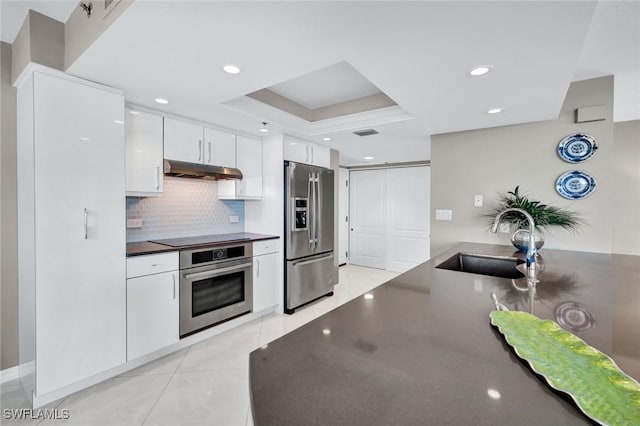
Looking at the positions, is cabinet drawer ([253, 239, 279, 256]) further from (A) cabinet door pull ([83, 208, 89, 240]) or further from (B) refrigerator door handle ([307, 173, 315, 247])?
(A) cabinet door pull ([83, 208, 89, 240])

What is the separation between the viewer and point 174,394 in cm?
196

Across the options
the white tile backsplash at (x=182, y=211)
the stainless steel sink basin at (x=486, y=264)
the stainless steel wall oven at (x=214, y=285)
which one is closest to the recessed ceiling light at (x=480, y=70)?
the stainless steel sink basin at (x=486, y=264)

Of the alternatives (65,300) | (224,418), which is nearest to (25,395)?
(65,300)

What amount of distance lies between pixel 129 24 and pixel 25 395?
250 cm

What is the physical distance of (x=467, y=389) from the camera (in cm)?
61

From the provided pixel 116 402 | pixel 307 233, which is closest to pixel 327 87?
pixel 307 233

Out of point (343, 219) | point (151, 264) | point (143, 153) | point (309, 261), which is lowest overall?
point (309, 261)

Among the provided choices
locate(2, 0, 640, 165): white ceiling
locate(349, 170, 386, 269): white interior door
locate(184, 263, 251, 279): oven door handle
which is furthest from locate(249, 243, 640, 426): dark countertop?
locate(349, 170, 386, 269): white interior door

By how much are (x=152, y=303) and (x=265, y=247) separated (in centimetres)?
128

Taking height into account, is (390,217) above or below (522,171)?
below

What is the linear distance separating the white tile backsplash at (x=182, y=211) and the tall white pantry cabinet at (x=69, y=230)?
26.6 inches

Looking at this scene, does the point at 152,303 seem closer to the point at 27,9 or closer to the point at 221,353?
the point at 221,353

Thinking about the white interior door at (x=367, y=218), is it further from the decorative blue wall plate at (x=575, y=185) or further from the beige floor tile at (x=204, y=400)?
the beige floor tile at (x=204, y=400)

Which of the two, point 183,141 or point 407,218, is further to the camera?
point 407,218
